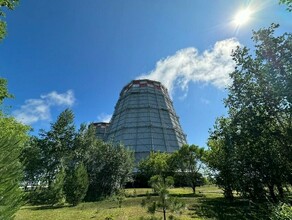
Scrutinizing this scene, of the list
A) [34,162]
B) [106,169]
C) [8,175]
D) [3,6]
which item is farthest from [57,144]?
[8,175]

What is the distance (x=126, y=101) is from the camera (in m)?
112

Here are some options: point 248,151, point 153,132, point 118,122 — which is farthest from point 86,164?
point 118,122

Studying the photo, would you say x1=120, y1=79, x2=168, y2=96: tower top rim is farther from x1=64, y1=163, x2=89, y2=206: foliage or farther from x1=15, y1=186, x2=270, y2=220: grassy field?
x1=15, y1=186, x2=270, y2=220: grassy field

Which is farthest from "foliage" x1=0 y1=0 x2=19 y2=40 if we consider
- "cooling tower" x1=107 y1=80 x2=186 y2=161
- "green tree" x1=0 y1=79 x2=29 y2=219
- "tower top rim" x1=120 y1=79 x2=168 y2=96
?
"tower top rim" x1=120 y1=79 x2=168 y2=96

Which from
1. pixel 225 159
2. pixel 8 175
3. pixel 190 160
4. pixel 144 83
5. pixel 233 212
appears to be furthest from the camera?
pixel 144 83

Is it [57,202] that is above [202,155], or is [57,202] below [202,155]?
below

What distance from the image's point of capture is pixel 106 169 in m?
41.8

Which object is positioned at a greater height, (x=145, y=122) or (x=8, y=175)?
(x=145, y=122)

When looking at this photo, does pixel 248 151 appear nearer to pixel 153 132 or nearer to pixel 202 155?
pixel 202 155

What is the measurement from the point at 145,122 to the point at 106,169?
56.1 meters

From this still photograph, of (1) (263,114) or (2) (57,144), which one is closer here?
(1) (263,114)

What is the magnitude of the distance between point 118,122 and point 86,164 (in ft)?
201

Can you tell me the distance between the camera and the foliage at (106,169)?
4009 cm

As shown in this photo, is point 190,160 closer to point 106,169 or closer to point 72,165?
point 106,169
